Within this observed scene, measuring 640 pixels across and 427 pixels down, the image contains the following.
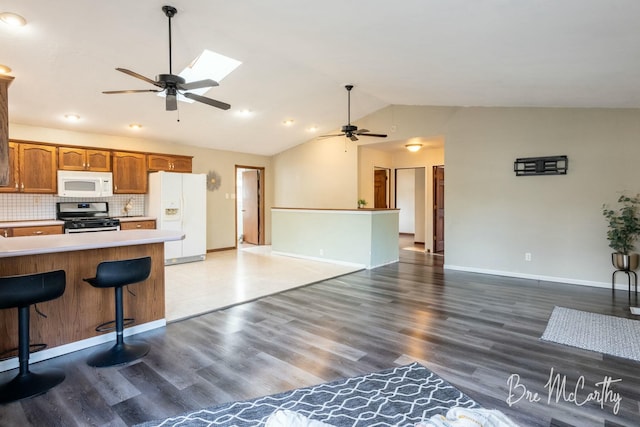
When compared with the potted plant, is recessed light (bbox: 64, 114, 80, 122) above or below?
above

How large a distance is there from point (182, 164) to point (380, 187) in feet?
15.6

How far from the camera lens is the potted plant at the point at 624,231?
14.5 ft

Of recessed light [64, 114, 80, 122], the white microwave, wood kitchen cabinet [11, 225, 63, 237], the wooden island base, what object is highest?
recessed light [64, 114, 80, 122]

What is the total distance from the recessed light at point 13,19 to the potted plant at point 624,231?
7.05 m

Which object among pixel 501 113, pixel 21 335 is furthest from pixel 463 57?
pixel 21 335

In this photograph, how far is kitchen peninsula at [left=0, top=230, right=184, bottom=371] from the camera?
2605mm

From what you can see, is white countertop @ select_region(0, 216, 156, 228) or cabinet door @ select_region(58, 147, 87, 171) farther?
cabinet door @ select_region(58, 147, 87, 171)

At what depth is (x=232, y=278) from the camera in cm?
539

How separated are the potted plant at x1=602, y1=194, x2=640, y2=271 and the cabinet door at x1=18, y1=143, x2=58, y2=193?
8.34 metres

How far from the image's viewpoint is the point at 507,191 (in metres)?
5.56

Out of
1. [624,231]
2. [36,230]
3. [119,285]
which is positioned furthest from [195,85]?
[624,231]

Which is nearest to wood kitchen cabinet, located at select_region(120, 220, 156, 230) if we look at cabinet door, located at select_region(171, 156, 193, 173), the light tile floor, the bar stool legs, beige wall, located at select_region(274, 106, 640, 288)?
the light tile floor

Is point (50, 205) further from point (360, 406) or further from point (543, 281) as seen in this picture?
point (543, 281)

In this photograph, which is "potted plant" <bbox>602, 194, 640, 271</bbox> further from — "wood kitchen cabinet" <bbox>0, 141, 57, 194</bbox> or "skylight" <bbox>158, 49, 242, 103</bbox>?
"wood kitchen cabinet" <bbox>0, 141, 57, 194</bbox>
